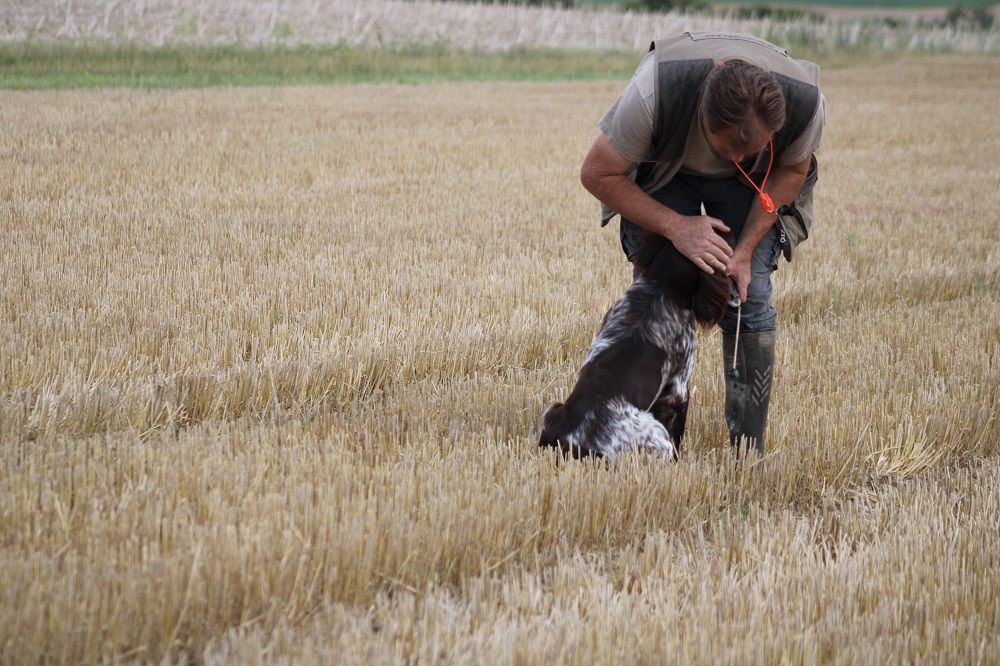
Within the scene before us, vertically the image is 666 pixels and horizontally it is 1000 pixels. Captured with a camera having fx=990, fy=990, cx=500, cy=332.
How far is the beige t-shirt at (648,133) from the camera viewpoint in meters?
3.79

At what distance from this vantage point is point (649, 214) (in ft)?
12.8

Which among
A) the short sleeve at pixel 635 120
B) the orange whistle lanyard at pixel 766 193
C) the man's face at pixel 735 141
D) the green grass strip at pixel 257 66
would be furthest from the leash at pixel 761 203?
the green grass strip at pixel 257 66

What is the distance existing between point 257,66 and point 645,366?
2221cm

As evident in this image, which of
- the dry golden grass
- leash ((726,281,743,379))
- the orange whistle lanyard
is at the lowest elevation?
the dry golden grass

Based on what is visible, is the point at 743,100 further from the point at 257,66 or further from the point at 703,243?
the point at 257,66

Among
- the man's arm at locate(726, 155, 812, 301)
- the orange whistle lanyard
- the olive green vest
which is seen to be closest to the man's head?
the olive green vest

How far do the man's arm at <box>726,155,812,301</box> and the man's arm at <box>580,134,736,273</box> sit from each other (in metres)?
0.09

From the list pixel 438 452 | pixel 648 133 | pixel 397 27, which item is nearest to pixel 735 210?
pixel 648 133

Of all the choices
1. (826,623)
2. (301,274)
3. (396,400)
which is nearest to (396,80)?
(301,274)

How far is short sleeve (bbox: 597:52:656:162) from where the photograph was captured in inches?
149

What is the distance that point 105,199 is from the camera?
900cm

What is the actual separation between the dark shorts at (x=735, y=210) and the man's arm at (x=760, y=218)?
0.10m

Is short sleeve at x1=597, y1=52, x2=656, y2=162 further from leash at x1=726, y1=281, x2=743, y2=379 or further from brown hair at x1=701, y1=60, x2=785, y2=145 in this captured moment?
leash at x1=726, y1=281, x2=743, y2=379

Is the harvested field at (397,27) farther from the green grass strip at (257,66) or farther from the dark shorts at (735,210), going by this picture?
the dark shorts at (735,210)
